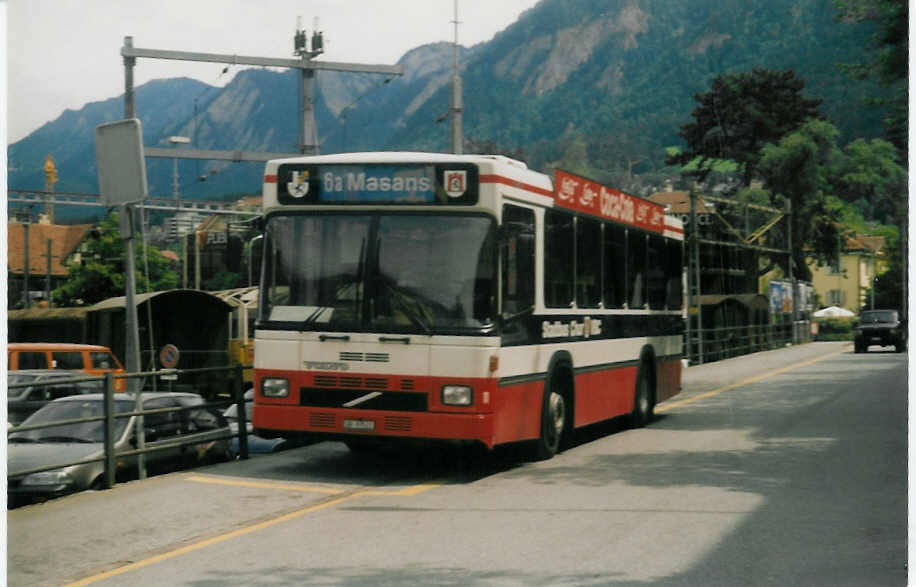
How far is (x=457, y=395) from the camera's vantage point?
11461mm

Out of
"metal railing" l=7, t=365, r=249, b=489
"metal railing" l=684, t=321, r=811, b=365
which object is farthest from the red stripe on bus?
"metal railing" l=684, t=321, r=811, b=365

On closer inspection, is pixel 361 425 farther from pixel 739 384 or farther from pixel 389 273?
pixel 739 384

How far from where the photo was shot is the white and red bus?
1146 centimetres

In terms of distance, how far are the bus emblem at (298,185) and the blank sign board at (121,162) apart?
147cm

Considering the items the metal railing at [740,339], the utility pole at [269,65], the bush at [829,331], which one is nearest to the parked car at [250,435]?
the utility pole at [269,65]

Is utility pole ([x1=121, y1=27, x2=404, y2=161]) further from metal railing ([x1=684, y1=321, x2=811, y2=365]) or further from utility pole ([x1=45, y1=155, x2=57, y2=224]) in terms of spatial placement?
metal railing ([x1=684, y1=321, x2=811, y2=365])

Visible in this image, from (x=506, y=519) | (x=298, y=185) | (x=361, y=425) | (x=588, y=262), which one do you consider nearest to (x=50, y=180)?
(x=298, y=185)

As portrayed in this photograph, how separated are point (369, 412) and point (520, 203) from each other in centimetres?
236

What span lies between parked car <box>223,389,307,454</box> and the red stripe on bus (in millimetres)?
3205

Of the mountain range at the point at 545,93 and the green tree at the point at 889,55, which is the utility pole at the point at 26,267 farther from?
the green tree at the point at 889,55

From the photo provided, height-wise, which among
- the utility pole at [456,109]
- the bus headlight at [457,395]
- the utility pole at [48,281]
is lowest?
the bus headlight at [457,395]

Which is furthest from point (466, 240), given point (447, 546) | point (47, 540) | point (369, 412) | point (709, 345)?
point (709, 345)

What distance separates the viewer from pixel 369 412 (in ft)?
38.1

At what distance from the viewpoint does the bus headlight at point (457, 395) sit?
11.5 meters
